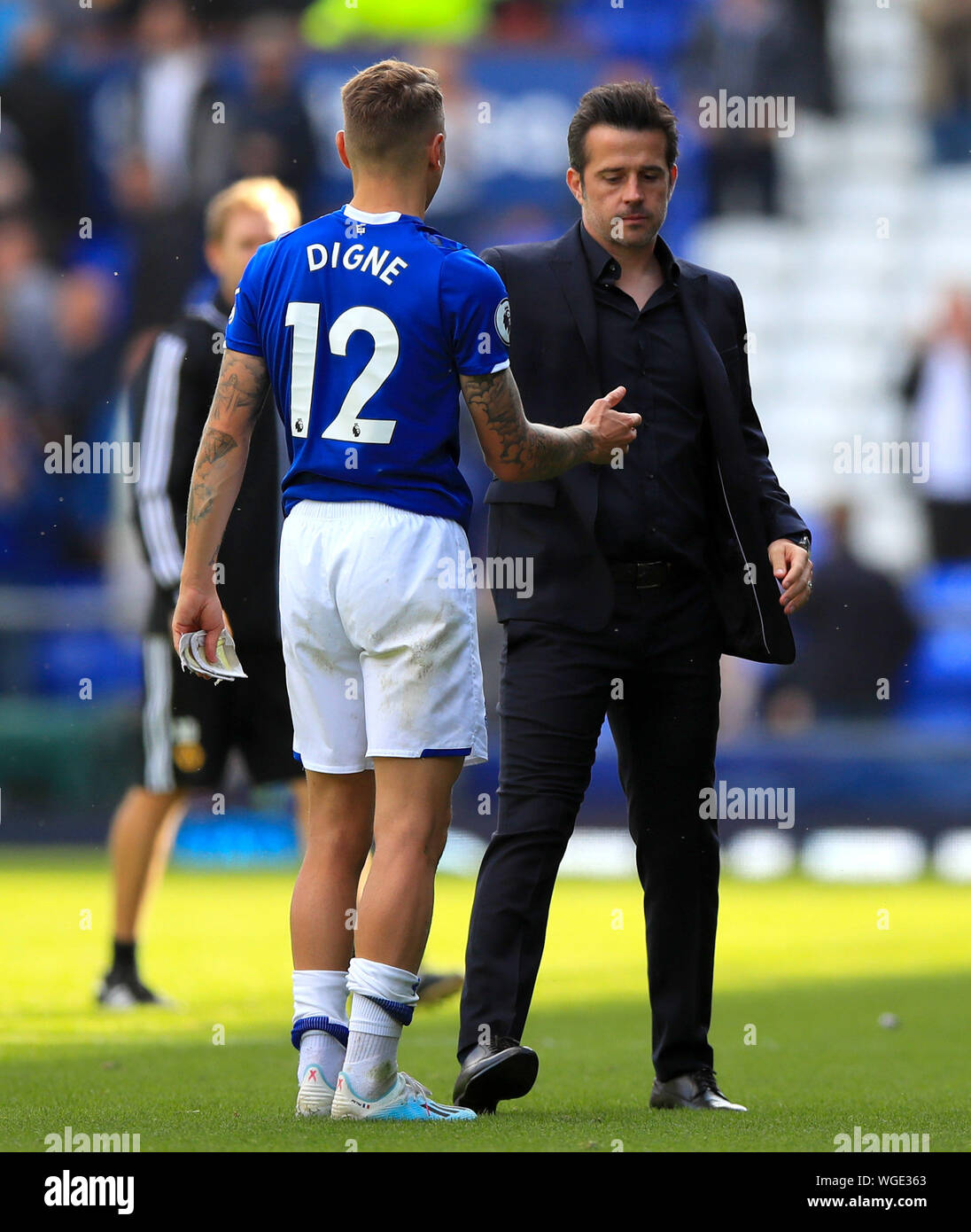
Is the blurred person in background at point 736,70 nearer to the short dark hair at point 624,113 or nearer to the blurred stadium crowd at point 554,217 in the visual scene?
the blurred stadium crowd at point 554,217

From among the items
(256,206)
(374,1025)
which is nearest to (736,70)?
(256,206)

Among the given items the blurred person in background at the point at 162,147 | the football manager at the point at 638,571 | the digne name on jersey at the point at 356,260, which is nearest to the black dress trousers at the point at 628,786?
the football manager at the point at 638,571

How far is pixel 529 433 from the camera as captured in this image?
3.51m

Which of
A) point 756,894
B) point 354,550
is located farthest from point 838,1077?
point 756,894

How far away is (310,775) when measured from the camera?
356cm

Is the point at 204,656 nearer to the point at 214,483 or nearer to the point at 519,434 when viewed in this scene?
the point at 214,483

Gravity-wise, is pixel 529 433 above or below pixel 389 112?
below

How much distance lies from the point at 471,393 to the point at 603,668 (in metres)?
0.68

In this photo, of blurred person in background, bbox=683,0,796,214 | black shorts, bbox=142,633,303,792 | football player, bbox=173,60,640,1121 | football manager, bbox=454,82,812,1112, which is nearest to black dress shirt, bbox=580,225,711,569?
football manager, bbox=454,82,812,1112

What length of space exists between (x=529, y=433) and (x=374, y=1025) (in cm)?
103

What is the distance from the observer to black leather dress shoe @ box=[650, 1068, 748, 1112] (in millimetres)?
3807

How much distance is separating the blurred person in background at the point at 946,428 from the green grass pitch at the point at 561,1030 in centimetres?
530
